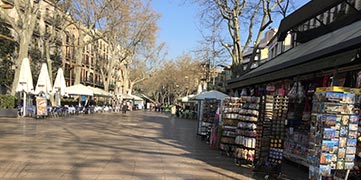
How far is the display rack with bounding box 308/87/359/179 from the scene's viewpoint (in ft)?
18.7

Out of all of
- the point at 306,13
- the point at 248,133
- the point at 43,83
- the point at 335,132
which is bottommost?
the point at 248,133

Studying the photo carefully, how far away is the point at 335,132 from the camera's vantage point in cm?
572

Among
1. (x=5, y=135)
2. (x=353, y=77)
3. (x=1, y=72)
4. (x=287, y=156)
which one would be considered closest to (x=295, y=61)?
(x=353, y=77)

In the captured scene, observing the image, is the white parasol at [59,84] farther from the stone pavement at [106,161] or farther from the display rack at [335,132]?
the display rack at [335,132]

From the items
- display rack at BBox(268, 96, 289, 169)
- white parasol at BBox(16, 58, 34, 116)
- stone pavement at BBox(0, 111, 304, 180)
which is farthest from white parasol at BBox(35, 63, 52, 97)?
display rack at BBox(268, 96, 289, 169)

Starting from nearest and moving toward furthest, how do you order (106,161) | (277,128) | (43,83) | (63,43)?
Answer: (277,128), (106,161), (43,83), (63,43)

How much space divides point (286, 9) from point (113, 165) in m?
14.8

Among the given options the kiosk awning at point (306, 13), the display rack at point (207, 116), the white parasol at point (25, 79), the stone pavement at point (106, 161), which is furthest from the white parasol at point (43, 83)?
the kiosk awning at point (306, 13)

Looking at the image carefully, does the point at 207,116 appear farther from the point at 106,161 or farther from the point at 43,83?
the point at 43,83

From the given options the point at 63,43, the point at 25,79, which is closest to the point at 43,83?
the point at 25,79

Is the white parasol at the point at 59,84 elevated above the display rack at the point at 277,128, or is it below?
above

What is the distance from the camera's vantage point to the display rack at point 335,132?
570 centimetres

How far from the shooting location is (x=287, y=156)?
9406 millimetres

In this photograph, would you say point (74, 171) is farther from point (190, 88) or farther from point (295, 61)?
point (190, 88)
